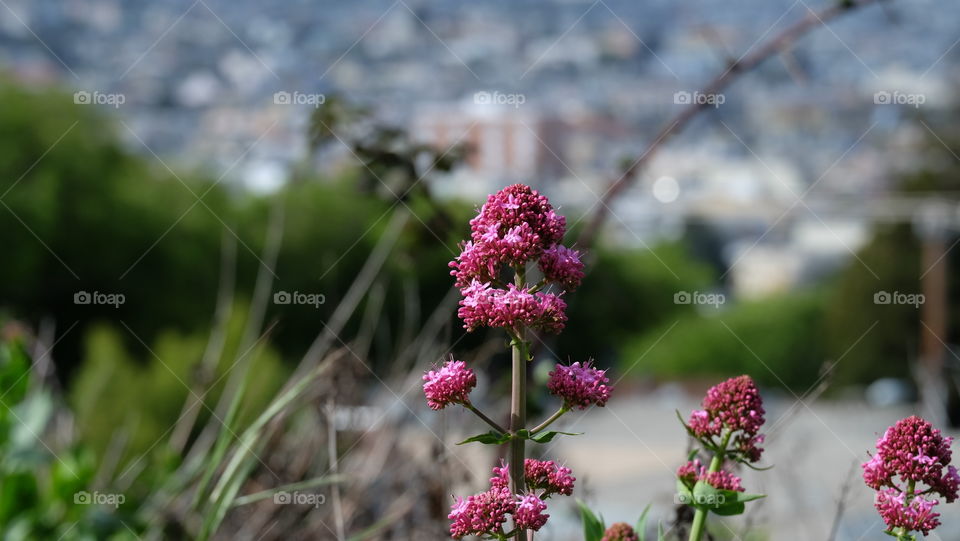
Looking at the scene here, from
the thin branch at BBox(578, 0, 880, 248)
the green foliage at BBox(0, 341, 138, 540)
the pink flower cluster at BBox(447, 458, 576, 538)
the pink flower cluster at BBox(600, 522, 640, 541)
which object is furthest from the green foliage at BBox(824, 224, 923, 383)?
the pink flower cluster at BBox(447, 458, 576, 538)

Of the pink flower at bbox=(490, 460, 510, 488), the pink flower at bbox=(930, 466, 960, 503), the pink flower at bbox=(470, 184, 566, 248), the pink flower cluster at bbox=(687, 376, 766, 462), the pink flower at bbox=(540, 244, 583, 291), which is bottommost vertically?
the pink flower at bbox=(490, 460, 510, 488)

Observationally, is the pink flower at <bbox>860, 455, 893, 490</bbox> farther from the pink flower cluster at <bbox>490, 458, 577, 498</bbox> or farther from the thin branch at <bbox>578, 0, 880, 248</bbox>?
the thin branch at <bbox>578, 0, 880, 248</bbox>

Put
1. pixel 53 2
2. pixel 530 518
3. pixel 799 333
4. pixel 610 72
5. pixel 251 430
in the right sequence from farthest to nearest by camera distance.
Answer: pixel 610 72 → pixel 53 2 → pixel 799 333 → pixel 251 430 → pixel 530 518

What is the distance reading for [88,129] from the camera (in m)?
29.0

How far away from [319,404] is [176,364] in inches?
334

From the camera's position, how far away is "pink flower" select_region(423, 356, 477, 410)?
977 mm


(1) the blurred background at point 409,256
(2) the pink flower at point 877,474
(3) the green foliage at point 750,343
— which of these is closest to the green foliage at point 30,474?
(1) the blurred background at point 409,256

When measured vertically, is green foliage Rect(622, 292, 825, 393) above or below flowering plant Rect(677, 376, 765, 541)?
above

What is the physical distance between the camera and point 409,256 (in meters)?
2.65

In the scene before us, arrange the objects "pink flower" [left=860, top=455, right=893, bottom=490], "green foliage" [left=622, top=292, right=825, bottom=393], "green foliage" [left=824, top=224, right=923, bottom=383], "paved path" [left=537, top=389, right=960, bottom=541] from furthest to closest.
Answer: "green foliage" [left=622, top=292, right=825, bottom=393], "green foliage" [left=824, top=224, right=923, bottom=383], "paved path" [left=537, top=389, right=960, bottom=541], "pink flower" [left=860, top=455, right=893, bottom=490]

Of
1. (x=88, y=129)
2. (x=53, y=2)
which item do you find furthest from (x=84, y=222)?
(x=53, y=2)

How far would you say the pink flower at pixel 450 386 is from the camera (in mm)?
977

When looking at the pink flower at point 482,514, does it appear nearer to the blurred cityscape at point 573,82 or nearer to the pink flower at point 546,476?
the pink flower at point 546,476

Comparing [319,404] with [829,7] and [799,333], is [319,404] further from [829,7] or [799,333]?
[799,333]
